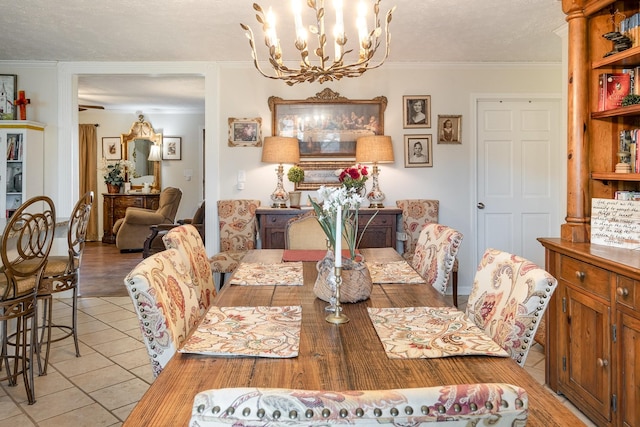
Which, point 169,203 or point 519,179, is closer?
point 519,179

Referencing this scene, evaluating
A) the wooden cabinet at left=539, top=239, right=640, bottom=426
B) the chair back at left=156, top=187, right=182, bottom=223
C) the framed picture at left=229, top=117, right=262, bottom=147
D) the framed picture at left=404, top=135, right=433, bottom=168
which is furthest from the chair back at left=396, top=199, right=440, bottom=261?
the chair back at left=156, top=187, right=182, bottom=223

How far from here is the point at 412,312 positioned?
149 cm

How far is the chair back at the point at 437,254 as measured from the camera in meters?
2.06

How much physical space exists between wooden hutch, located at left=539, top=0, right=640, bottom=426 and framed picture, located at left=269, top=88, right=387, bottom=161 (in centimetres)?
223

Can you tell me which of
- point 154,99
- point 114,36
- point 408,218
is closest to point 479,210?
point 408,218

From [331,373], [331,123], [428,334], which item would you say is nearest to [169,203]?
[331,123]

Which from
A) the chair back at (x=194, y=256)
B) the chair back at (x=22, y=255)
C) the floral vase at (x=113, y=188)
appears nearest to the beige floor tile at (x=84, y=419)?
the chair back at (x=22, y=255)

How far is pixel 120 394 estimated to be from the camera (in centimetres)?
252

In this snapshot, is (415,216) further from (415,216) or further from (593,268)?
(593,268)

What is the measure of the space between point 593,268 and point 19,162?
478cm

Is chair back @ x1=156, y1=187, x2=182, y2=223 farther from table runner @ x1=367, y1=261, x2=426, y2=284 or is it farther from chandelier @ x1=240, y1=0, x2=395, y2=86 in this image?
table runner @ x1=367, y1=261, x2=426, y2=284

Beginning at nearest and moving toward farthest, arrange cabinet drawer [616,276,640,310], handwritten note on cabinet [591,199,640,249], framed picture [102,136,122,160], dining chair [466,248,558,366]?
dining chair [466,248,558,366] < cabinet drawer [616,276,640,310] < handwritten note on cabinet [591,199,640,249] < framed picture [102,136,122,160]

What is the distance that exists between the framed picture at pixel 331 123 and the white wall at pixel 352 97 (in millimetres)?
107

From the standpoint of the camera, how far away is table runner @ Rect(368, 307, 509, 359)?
1.13 meters
